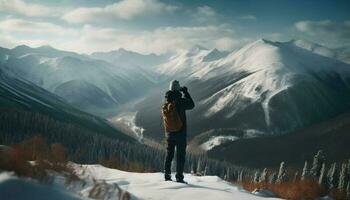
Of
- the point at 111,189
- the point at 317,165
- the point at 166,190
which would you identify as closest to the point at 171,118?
the point at 166,190

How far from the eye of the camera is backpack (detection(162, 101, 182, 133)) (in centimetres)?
1877

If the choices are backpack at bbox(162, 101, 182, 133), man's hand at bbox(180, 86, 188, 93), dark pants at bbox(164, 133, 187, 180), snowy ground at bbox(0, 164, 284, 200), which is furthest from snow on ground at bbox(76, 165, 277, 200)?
man's hand at bbox(180, 86, 188, 93)

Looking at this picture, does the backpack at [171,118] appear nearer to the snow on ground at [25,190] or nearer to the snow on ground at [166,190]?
the snow on ground at [166,190]

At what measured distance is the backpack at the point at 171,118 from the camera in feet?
61.6

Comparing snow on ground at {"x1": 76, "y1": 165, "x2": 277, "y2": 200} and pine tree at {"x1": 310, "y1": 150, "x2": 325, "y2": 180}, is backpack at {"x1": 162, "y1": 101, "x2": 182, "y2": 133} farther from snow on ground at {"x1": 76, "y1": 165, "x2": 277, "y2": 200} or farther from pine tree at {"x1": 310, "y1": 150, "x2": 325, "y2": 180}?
pine tree at {"x1": 310, "y1": 150, "x2": 325, "y2": 180}

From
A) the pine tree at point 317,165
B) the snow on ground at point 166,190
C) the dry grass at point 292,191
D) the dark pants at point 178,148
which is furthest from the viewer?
the pine tree at point 317,165

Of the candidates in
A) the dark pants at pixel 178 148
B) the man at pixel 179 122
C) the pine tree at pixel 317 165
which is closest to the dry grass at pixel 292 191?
the dark pants at pixel 178 148

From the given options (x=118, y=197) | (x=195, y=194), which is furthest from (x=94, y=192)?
(x=195, y=194)

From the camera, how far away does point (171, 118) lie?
1888 cm

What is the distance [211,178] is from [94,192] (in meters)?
9.01

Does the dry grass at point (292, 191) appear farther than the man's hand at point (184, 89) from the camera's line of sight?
Yes

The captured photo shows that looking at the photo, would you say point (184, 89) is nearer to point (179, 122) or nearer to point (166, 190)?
point (179, 122)

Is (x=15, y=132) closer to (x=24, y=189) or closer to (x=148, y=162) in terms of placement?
(x=148, y=162)

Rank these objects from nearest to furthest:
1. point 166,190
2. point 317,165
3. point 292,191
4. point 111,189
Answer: point 111,189
point 166,190
point 292,191
point 317,165
